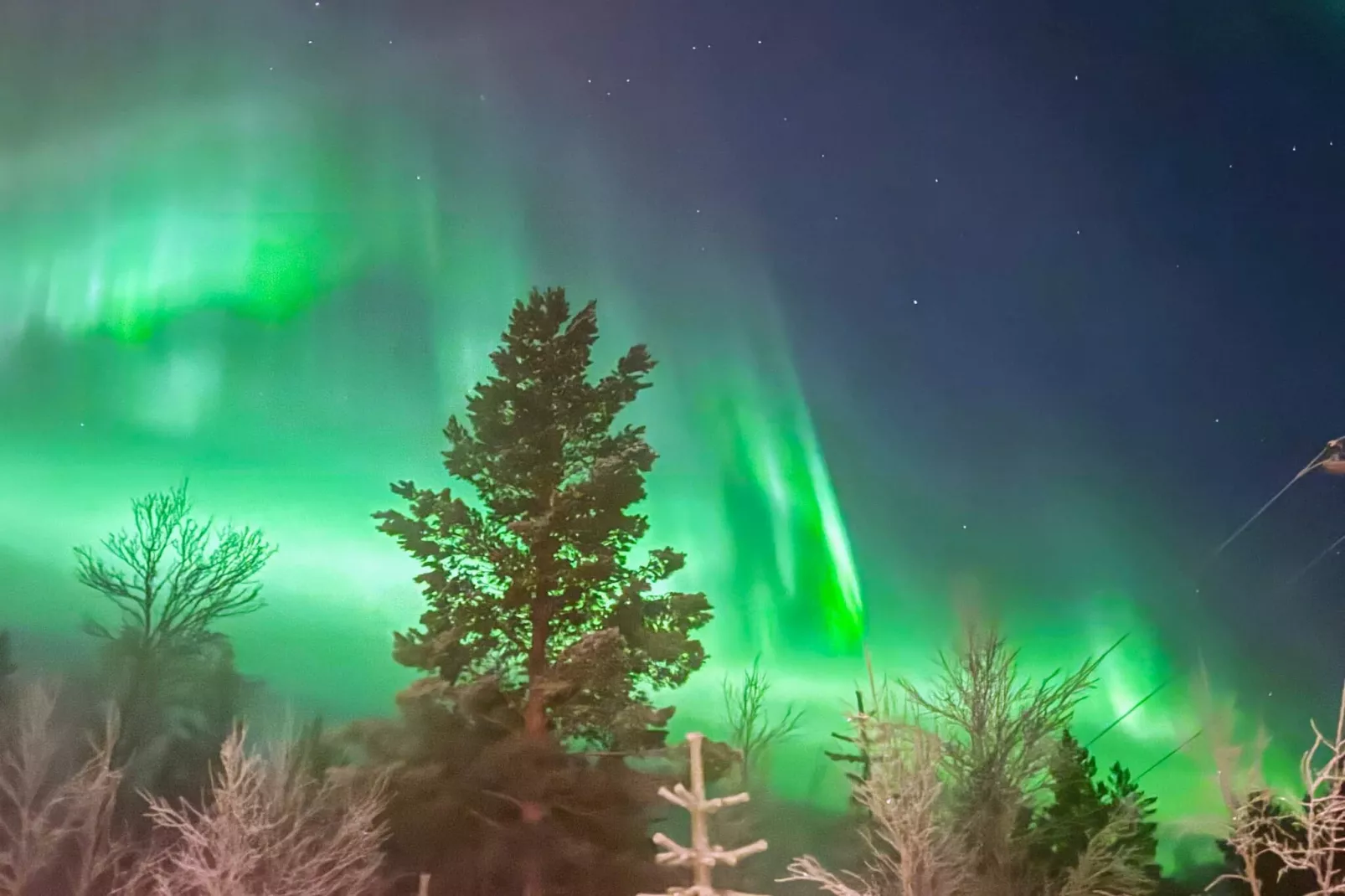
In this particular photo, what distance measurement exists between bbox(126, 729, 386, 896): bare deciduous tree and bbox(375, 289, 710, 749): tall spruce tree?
Result: 7.75ft

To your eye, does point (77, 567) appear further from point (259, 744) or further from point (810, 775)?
point (810, 775)

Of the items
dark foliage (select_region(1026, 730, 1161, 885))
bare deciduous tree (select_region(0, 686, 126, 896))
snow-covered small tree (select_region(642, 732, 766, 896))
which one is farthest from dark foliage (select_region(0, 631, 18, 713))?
dark foliage (select_region(1026, 730, 1161, 885))

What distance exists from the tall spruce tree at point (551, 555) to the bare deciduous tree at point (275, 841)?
2362mm

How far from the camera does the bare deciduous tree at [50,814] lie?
1451cm

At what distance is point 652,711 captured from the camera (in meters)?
14.0

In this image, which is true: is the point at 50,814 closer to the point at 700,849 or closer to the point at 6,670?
the point at 6,670

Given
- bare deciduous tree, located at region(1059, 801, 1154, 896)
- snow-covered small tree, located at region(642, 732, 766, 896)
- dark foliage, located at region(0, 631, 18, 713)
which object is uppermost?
dark foliage, located at region(0, 631, 18, 713)

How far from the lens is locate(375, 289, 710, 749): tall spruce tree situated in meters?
13.8

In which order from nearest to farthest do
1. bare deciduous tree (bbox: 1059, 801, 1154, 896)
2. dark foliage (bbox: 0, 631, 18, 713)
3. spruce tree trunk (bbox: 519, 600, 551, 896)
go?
spruce tree trunk (bbox: 519, 600, 551, 896) < bare deciduous tree (bbox: 1059, 801, 1154, 896) < dark foliage (bbox: 0, 631, 18, 713)

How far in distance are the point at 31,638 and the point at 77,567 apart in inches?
63.3

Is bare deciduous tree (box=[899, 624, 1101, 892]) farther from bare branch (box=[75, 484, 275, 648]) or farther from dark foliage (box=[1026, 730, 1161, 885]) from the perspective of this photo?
bare branch (box=[75, 484, 275, 648])

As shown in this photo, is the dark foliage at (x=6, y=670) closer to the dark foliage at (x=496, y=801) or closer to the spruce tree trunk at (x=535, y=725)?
the dark foliage at (x=496, y=801)

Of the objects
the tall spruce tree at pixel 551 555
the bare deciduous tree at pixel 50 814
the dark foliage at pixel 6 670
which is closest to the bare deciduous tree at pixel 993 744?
the tall spruce tree at pixel 551 555

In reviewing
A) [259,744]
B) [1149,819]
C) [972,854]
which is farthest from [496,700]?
[1149,819]
